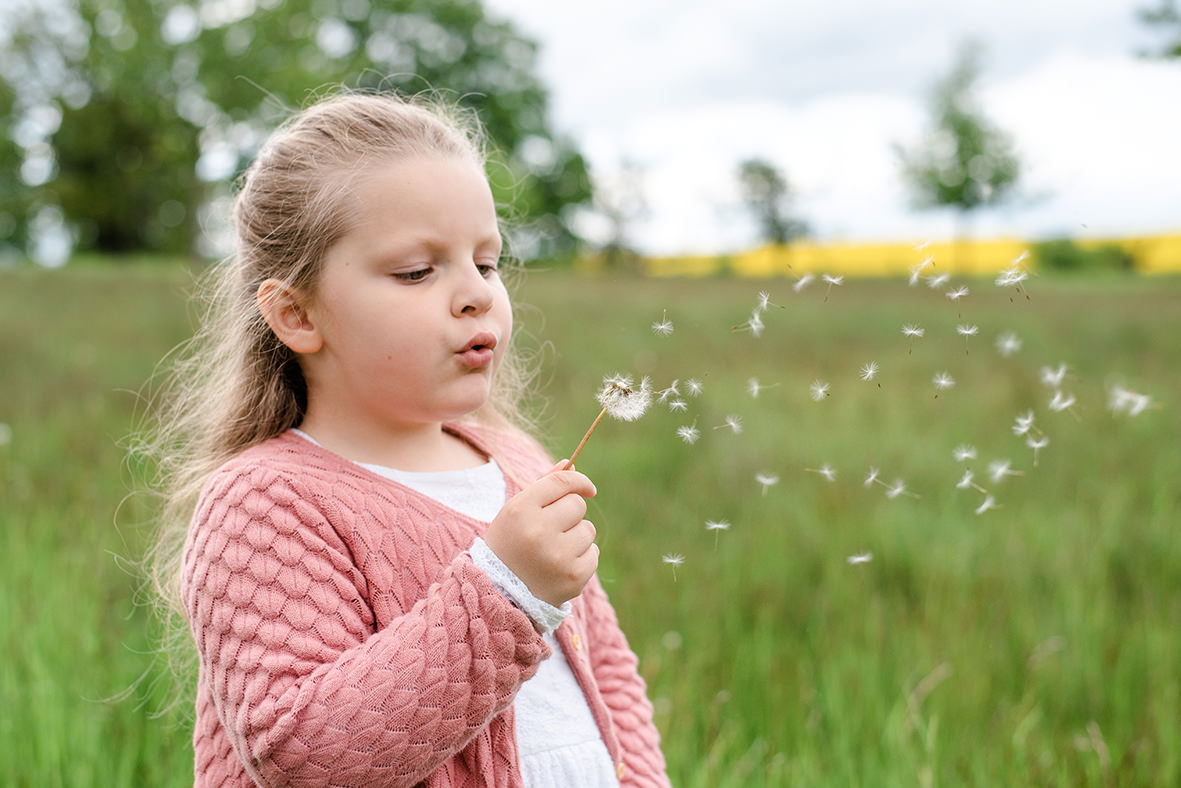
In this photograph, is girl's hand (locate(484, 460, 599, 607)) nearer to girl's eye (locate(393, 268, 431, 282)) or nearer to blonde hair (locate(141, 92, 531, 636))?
girl's eye (locate(393, 268, 431, 282))

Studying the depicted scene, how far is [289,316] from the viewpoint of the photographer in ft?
4.80

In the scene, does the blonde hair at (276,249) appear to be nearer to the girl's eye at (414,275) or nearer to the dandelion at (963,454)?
the girl's eye at (414,275)

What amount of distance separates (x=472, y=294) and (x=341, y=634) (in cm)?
52

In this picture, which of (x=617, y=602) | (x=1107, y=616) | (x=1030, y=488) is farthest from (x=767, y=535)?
(x=1030, y=488)

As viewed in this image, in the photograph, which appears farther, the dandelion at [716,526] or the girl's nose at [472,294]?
the girl's nose at [472,294]

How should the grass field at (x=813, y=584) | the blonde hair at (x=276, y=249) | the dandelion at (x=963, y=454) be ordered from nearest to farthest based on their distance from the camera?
1. the dandelion at (x=963, y=454)
2. the blonde hair at (x=276, y=249)
3. the grass field at (x=813, y=584)

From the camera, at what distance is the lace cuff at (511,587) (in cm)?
124

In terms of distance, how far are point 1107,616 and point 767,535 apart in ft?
4.01

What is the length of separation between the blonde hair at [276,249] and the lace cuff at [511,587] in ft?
1.66

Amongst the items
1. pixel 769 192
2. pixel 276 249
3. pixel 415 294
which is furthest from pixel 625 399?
pixel 769 192

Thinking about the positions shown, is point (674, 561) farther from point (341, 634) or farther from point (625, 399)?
point (341, 634)

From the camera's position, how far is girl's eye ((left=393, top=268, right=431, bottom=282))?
1.37 m

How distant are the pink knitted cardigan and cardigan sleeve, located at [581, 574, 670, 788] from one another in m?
0.36

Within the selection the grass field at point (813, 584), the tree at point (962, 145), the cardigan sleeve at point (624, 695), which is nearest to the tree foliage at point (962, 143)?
the tree at point (962, 145)
